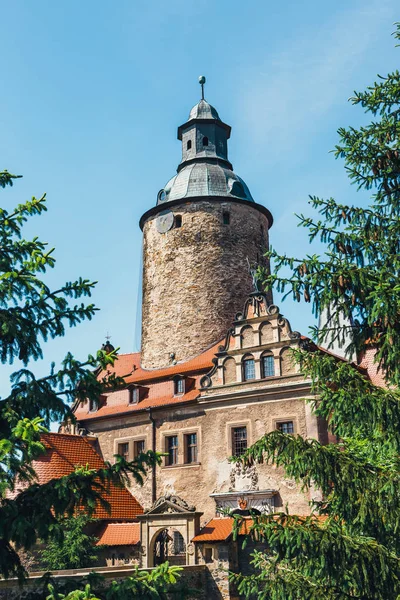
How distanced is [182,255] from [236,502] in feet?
38.6

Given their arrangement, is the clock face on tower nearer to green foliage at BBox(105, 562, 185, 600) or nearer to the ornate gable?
the ornate gable

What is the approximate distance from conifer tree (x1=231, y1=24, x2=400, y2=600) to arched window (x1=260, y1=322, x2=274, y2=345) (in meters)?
12.8

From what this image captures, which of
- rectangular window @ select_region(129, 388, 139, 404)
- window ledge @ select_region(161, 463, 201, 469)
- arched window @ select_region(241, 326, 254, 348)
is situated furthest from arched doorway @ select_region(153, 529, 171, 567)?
arched window @ select_region(241, 326, 254, 348)

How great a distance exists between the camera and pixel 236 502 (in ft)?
72.0

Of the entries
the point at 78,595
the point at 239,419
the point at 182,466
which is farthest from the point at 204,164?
the point at 78,595

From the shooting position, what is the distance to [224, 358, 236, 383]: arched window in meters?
23.5

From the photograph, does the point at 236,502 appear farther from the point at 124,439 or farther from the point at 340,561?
the point at 340,561

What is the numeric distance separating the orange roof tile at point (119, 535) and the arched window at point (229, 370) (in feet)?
18.3

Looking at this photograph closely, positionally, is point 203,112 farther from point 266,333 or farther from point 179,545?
point 179,545

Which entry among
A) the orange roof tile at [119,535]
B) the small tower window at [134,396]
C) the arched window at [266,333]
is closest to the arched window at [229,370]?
the arched window at [266,333]

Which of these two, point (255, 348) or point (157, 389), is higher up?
point (255, 348)

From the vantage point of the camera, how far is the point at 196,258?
29.8 m

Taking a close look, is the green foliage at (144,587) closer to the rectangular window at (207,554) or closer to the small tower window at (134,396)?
the rectangular window at (207,554)

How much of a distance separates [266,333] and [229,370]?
185 centimetres
